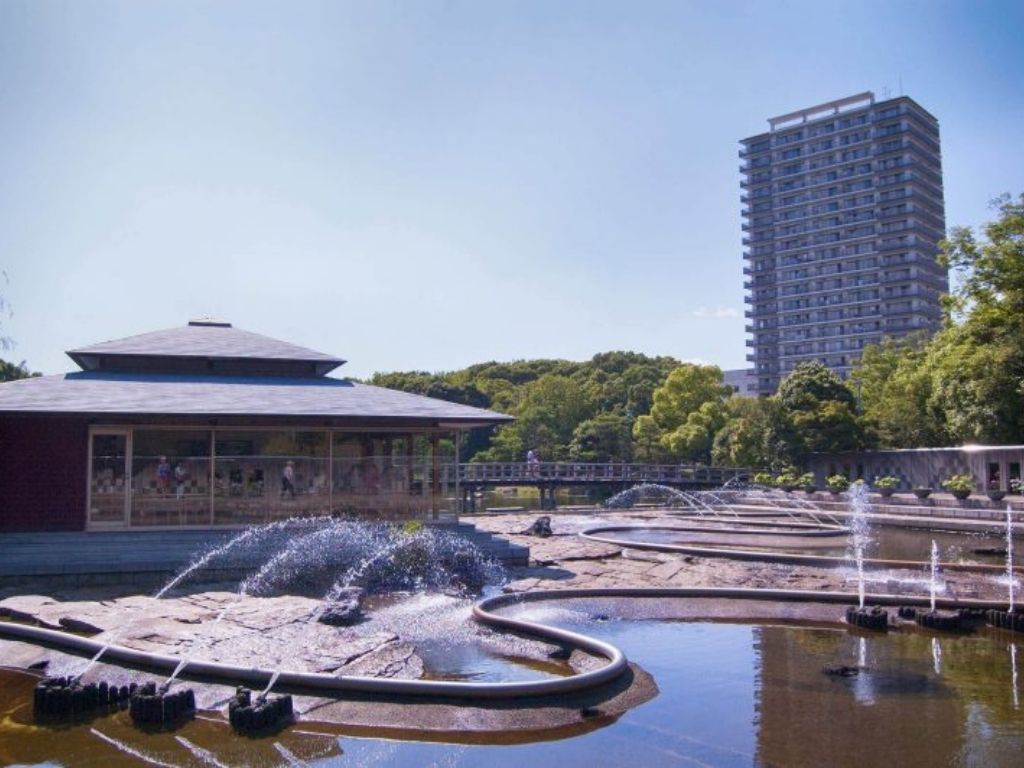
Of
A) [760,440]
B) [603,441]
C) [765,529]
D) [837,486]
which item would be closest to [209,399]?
[765,529]

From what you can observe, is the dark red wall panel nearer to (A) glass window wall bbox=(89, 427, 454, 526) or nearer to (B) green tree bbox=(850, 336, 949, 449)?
(A) glass window wall bbox=(89, 427, 454, 526)

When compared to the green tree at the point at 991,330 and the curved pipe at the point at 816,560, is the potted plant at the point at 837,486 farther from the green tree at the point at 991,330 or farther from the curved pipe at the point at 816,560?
the curved pipe at the point at 816,560

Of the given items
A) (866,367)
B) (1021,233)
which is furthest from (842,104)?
(1021,233)

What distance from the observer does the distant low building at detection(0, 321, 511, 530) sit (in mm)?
17109

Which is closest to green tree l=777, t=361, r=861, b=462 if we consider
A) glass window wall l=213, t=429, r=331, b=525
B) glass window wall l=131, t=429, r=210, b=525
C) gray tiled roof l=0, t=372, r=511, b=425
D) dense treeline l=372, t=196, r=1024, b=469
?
dense treeline l=372, t=196, r=1024, b=469

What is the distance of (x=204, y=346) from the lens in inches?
934

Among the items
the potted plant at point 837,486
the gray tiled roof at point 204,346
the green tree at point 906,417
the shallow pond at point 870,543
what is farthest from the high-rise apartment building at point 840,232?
the gray tiled roof at point 204,346

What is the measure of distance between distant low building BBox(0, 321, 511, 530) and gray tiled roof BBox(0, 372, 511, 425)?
4 cm

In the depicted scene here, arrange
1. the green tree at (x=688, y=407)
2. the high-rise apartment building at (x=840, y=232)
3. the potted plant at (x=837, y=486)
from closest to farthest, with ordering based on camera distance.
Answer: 1. the potted plant at (x=837, y=486)
2. the green tree at (x=688, y=407)
3. the high-rise apartment building at (x=840, y=232)

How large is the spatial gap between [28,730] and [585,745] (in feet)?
17.4

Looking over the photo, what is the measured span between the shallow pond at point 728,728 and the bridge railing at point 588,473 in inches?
1117

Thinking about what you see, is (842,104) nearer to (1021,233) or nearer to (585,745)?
(1021,233)

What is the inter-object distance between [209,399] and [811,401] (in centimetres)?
3474

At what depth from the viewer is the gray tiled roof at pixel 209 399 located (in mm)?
17000
